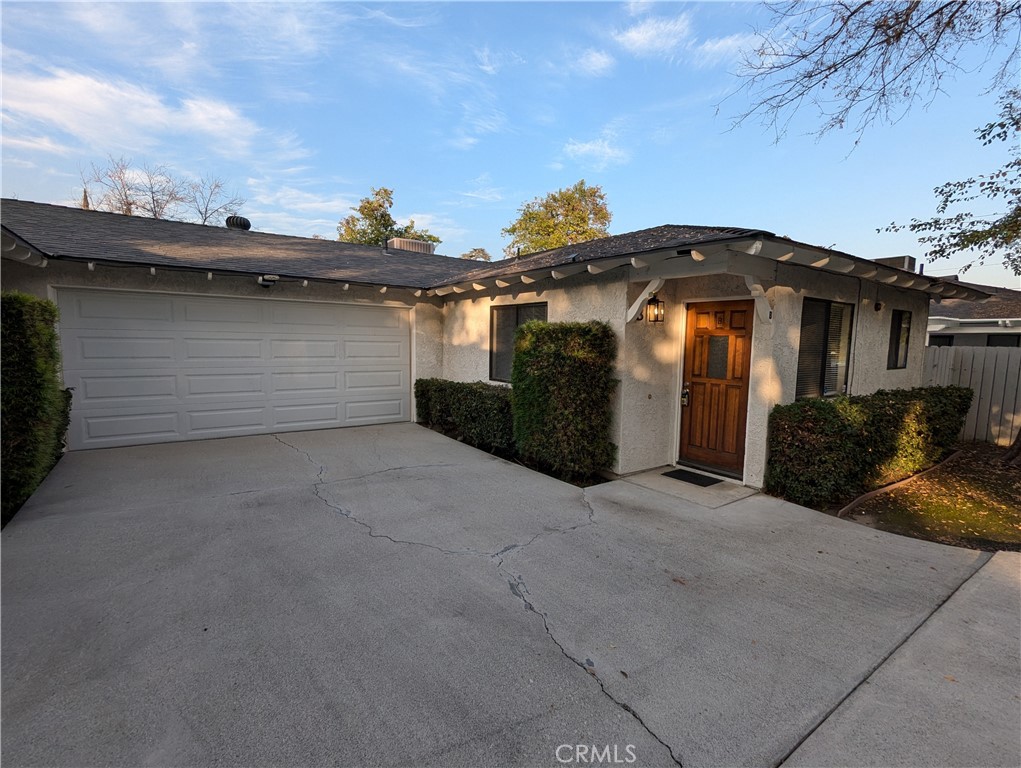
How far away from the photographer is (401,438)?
25.9 feet

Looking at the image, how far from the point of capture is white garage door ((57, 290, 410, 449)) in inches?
263

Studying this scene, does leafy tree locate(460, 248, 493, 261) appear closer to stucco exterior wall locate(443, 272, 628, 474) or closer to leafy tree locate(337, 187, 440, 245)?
leafy tree locate(337, 187, 440, 245)

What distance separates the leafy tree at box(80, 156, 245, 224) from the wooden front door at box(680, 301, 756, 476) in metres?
19.7

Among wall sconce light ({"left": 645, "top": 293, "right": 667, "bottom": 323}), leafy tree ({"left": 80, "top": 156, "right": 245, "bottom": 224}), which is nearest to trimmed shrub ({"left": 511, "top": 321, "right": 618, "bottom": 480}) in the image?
wall sconce light ({"left": 645, "top": 293, "right": 667, "bottom": 323})

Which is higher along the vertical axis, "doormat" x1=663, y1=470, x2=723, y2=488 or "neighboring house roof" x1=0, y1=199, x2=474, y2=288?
"neighboring house roof" x1=0, y1=199, x2=474, y2=288

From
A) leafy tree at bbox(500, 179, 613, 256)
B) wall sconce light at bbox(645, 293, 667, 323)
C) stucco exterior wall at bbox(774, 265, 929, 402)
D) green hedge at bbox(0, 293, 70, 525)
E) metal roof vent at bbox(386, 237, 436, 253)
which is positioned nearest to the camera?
green hedge at bbox(0, 293, 70, 525)

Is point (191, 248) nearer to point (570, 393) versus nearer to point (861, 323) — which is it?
point (570, 393)

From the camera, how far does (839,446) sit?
15.5ft

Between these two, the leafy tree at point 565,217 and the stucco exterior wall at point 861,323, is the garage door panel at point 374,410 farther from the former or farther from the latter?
the leafy tree at point 565,217

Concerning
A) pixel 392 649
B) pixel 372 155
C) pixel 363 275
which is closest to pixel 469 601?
pixel 392 649

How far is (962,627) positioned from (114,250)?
33.0 ft

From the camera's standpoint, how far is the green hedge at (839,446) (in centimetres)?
474

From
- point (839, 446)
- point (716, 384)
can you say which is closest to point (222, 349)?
point (716, 384)

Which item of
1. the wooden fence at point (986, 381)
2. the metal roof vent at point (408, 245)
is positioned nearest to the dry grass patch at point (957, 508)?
the wooden fence at point (986, 381)
